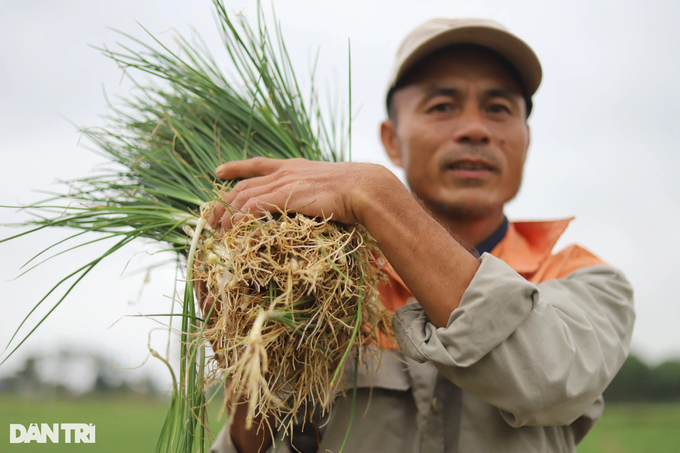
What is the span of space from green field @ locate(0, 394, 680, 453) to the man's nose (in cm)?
1311

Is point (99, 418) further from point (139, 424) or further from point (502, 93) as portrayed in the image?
point (502, 93)

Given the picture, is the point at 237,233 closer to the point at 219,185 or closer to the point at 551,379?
the point at 219,185

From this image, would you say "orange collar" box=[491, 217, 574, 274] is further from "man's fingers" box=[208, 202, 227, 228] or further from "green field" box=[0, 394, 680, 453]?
"green field" box=[0, 394, 680, 453]

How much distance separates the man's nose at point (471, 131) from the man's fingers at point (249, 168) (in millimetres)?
591

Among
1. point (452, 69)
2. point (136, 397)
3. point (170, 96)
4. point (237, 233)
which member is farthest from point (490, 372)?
point (136, 397)

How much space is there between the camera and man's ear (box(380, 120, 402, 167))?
1.69m

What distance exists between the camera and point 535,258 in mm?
1477

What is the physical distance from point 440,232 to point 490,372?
0.95 feet

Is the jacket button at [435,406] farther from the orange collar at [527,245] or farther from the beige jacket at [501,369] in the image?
the orange collar at [527,245]

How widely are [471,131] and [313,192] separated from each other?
644 mm

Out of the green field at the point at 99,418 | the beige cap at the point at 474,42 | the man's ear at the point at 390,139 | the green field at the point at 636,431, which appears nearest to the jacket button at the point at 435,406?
the man's ear at the point at 390,139

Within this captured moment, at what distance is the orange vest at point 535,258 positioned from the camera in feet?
4.61

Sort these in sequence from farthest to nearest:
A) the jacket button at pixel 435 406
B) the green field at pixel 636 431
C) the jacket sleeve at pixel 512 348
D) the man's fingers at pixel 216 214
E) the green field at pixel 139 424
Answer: the green field at pixel 636 431 < the green field at pixel 139 424 < the jacket button at pixel 435 406 < the man's fingers at pixel 216 214 < the jacket sleeve at pixel 512 348

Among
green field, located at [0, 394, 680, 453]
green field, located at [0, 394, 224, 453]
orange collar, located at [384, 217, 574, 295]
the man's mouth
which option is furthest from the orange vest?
green field, located at [0, 394, 680, 453]
